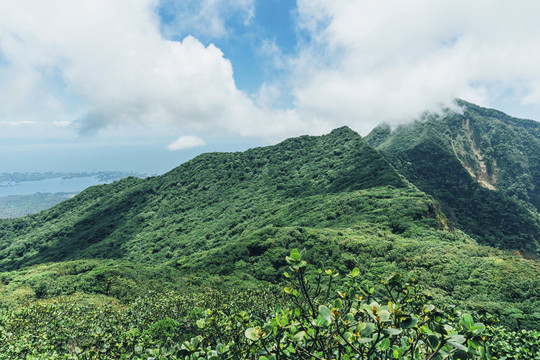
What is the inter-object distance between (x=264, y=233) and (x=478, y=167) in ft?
447

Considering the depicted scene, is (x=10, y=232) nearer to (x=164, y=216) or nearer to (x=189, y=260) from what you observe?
(x=164, y=216)

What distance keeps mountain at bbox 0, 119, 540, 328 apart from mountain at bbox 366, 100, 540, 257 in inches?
169

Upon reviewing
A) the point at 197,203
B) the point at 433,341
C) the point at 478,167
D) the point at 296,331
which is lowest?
the point at 296,331

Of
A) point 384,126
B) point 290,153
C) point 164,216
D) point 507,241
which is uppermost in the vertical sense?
point 384,126

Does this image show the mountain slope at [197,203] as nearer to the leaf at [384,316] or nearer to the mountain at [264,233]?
the mountain at [264,233]

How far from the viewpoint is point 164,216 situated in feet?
308

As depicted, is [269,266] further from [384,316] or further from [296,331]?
[384,316]

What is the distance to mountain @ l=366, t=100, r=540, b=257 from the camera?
262 ft

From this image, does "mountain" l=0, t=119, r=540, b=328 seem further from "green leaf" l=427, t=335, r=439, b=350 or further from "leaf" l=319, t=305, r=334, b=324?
"leaf" l=319, t=305, r=334, b=324

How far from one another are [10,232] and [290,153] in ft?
366

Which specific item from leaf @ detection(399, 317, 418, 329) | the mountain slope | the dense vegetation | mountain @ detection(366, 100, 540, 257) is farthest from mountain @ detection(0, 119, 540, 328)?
mountain @ detection(366, 100, 540, 257)

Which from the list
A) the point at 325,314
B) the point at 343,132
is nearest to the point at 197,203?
the point at 343,132

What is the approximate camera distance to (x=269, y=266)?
119 ft

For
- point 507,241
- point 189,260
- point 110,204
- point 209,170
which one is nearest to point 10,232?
point 110,204
